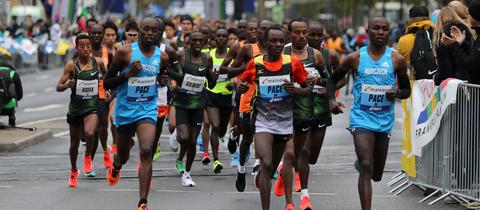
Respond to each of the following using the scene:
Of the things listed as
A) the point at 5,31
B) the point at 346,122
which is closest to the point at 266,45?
the point at 346,122

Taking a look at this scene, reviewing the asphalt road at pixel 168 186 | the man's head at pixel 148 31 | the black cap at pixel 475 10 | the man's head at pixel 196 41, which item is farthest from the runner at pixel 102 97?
the black cap at pixel 475 10

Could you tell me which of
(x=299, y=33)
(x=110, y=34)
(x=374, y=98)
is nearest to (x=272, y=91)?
(x=374, y=98)

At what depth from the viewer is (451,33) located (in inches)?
509

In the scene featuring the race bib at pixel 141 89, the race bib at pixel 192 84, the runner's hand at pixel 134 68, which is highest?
the runner's hand at pixel 134 68

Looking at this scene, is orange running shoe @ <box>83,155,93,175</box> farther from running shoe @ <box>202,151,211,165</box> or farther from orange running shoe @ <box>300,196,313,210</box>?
orange running shoe @ <box>300,196,313,210</box>

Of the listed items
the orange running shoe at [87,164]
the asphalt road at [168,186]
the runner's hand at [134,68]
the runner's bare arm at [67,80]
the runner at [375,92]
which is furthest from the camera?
the orange running shoe at [87,164]

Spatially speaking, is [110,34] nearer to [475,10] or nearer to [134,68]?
[134,68]

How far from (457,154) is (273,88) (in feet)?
6.15

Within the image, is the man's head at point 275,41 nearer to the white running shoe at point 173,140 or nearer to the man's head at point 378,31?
the man's head at point 378,31

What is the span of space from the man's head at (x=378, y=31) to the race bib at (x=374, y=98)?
0.37m

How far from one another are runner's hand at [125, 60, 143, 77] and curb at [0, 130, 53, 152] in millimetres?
7313

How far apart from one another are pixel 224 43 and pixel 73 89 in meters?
3.02

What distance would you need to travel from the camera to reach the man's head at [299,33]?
13289mm

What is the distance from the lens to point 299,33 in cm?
1329
